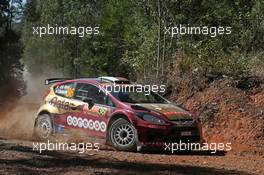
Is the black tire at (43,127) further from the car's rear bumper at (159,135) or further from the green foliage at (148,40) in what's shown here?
the green foliage at (148,40)

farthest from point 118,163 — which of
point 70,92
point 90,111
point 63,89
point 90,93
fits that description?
point 63,89

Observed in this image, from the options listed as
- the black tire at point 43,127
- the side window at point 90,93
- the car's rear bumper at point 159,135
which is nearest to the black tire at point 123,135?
the car's rear bumper at point 159,135

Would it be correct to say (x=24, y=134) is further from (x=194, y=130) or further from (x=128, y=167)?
(x=128, y=167)

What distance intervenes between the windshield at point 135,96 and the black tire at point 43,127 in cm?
194

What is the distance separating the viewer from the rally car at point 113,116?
10.6 meters

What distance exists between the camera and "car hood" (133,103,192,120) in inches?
426

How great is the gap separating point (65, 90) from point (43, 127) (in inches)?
41.5

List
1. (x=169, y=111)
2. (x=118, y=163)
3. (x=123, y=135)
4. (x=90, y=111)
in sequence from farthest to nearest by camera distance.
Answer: (x=90, y=111) → (x=169, y=111) → (x=123, y=135) → (x=118, y=163)

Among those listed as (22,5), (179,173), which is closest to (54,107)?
(179,173)

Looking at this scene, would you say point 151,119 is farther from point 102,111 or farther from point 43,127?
point 43,127

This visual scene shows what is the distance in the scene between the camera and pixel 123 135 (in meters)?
10.8

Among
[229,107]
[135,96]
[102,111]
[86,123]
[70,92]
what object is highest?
[70,92]

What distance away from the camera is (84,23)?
58.9 m

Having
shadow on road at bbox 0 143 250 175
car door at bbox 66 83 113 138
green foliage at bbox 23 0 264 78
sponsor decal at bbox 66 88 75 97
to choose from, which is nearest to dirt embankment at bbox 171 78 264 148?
green foliage at bbox 23 0 264 78
